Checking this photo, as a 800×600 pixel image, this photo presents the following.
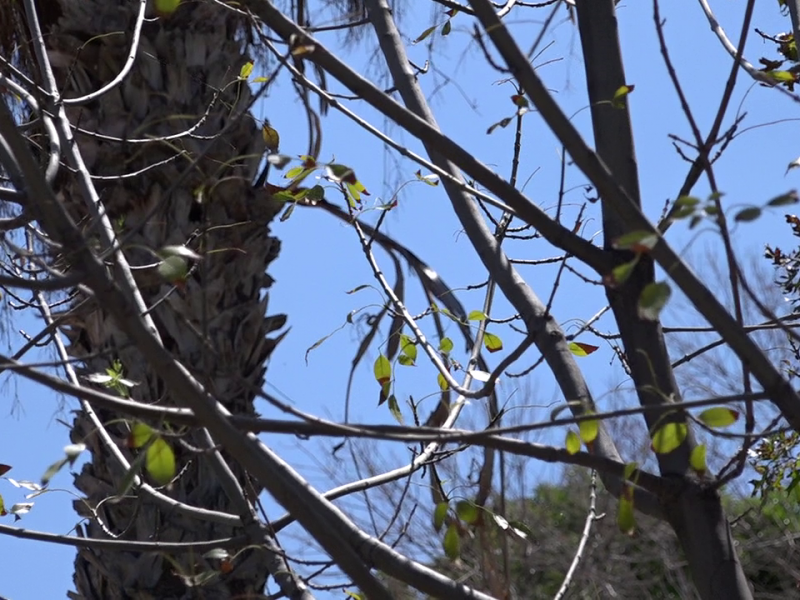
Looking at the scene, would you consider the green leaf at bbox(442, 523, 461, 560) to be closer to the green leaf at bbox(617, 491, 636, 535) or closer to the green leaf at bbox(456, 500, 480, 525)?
the green leaf at bbox(456, 500, 480, 525)

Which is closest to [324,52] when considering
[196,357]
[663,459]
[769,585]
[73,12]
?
[663,459]

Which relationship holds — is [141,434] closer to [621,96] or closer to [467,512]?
[467,512]

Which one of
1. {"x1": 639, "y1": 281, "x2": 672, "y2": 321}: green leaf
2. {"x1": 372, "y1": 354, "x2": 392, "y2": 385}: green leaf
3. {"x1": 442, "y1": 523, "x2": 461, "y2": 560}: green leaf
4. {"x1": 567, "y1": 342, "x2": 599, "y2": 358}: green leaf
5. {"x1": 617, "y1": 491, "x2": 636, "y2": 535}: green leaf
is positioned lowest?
{"x1": 617, "y1": 491, "x2": 636, "y2": 535}: green leaf

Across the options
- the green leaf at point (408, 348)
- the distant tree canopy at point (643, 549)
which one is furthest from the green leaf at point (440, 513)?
the distant tree canopy at point (643, 549)

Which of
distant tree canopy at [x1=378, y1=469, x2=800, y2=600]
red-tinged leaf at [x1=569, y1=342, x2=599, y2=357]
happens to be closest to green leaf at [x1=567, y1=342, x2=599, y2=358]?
red-tinged leaf at [x1=569, y1=342, x2=599, y2=357]

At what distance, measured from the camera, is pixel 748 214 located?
102 cm

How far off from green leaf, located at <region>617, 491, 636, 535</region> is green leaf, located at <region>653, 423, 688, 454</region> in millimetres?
79

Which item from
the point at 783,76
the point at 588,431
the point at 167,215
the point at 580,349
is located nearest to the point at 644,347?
the point at 580,349

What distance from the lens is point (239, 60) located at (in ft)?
10.9

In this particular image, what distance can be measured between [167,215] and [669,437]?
2.01m

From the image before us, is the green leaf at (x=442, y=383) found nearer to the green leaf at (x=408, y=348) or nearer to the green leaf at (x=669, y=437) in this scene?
the green leaf at (x=408, y=348)

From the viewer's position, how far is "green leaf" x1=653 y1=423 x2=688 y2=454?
1.34 metres

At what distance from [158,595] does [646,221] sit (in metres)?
2.02

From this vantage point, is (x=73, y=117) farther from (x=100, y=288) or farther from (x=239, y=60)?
(x=100, y=288)
